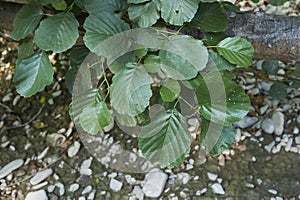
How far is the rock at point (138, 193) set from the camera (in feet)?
3.63

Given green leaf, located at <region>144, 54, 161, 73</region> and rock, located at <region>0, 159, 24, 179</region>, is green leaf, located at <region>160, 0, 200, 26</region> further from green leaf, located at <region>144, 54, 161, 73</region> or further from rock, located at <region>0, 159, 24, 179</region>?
rock, located at <region>0, 159, 24, 179</region>

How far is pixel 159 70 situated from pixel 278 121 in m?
0.55

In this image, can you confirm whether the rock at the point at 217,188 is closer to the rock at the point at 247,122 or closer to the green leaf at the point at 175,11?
the rock at the point at 247,122

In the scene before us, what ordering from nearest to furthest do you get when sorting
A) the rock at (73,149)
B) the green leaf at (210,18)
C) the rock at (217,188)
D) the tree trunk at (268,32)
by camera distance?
the green leaf at (210,18) → the tree trunk at (268,32) → the rock at (217,188) → the rock at (73,149)

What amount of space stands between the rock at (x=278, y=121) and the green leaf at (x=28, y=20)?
2.17 ft

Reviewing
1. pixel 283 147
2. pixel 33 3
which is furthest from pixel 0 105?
pixel 283 147

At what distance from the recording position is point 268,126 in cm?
122

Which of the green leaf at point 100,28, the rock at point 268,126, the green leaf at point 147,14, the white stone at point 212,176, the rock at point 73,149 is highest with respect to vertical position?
the green leaf at point 147,14

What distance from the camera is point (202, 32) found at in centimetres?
97

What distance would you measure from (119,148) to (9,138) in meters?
0.30

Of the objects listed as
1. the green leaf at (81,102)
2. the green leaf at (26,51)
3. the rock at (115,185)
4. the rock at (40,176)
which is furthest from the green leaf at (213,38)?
the rock at (40,176)

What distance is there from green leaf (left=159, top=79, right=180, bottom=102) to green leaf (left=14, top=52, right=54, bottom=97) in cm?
20

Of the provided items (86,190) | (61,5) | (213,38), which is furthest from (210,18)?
(86,190)

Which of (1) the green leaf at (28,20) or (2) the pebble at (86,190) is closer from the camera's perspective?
(1) the green leaf at (28,20)
